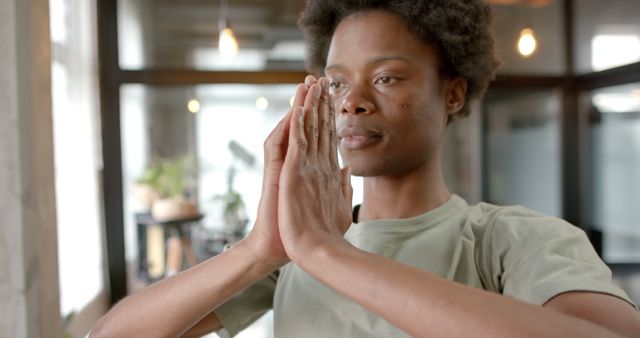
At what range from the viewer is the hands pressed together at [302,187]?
76 centimetres

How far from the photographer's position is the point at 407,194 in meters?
1.07

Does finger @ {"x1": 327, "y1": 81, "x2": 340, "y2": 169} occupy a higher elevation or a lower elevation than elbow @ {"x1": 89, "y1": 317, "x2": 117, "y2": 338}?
higher

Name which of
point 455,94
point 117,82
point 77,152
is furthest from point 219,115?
point 455,94

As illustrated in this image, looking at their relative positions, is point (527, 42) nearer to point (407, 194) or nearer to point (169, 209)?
point (169, 209)

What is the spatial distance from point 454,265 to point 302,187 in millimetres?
344

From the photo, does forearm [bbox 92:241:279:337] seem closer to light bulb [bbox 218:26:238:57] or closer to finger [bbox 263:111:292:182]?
finger [bbox 263:111:292:182]

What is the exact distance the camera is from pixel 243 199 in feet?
13.0

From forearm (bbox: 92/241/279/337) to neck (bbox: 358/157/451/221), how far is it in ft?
1.05

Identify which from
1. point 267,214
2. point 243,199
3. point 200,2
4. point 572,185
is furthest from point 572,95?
point 267,214

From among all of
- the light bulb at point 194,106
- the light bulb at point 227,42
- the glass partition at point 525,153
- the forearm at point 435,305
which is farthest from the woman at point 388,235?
the glass partition at point 525,153

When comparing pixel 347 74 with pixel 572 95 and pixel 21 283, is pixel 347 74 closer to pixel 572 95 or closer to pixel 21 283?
pixel 21 283

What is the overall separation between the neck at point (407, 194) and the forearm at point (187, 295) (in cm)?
32

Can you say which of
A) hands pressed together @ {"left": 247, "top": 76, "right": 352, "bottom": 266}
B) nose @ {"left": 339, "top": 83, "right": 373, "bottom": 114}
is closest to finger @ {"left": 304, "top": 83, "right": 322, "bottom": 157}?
hands pressed together @ {"left": 247, "top": 76, "right": 352, "bottom": 266}

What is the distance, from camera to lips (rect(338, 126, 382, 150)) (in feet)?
3.19
